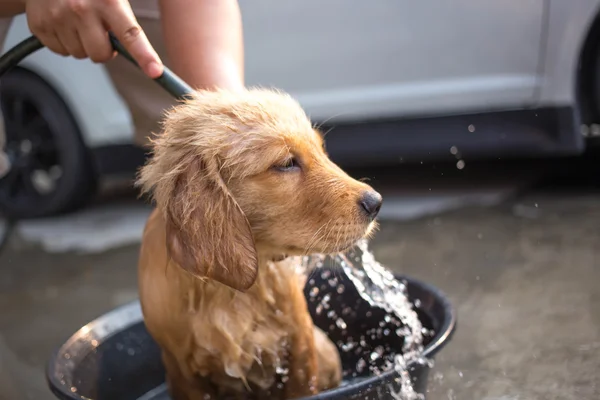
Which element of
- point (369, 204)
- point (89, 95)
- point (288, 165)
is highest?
point (288, 165)

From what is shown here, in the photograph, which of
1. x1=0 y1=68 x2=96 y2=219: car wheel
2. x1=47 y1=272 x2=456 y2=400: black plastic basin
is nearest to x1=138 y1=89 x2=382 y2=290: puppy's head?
x1=47 y1=272 x2=456 y2=400: black plastic basin

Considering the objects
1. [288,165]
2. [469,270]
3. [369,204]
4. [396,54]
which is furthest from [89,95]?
[369,204]

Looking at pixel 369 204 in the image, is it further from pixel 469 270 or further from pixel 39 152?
pixel 39 152

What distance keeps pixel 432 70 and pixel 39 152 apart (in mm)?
2753

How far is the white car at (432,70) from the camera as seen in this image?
4.26 m

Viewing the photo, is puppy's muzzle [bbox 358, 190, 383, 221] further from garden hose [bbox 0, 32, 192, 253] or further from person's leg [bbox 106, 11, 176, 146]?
person's leg [bbox 106, 11, 176, 146]

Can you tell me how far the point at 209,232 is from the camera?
1.72 meters

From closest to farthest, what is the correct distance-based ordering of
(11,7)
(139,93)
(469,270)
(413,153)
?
1. (11,7)
2. (139,93)
3. (469,270)
4. (413,153)

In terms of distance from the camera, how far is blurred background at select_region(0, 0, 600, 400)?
11.8ft

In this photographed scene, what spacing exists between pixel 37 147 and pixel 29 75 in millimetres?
494

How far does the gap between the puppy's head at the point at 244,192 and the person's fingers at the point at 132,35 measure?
0.51 feet

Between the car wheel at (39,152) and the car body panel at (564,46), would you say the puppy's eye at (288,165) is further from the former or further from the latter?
the car wheel at (39,152)

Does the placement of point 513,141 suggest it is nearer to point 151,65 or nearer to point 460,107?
point 460,107

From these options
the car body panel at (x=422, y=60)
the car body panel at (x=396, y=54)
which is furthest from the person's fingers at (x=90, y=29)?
the car body panel at (x=396, y=54)
